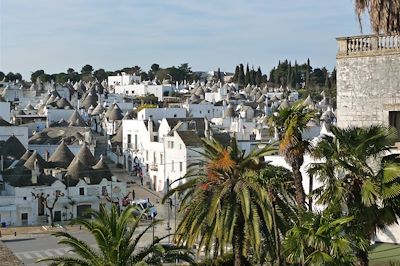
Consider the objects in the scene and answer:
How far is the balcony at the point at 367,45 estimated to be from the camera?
782 inches

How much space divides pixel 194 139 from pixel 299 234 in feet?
113

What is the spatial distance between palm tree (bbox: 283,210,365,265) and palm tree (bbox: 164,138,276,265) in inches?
68.4

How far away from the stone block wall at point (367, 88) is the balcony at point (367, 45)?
0.08 metres

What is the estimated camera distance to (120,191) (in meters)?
45.8

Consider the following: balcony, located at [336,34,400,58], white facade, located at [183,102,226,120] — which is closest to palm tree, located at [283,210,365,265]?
balcony, located at [336,34,400,58]

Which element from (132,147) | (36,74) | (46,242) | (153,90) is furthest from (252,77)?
(46,242)

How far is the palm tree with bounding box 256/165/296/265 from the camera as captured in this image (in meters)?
15.4

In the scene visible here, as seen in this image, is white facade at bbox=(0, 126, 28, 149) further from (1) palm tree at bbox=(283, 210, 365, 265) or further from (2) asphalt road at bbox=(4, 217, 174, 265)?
(1) palm tree at bbox=(283, 210, 365, 265)

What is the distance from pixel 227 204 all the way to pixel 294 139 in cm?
229

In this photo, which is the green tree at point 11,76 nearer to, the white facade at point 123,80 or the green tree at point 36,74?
the green tree at point 36,74

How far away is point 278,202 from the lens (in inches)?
623

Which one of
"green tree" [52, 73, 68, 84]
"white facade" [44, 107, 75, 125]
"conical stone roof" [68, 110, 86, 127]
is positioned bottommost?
"conical stone roof" [68, 110, 86, 127]

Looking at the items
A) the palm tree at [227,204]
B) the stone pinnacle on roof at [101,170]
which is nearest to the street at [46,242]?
the stone pinnacle on roof at [101,170]

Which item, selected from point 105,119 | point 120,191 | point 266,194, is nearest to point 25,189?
point 120,191
